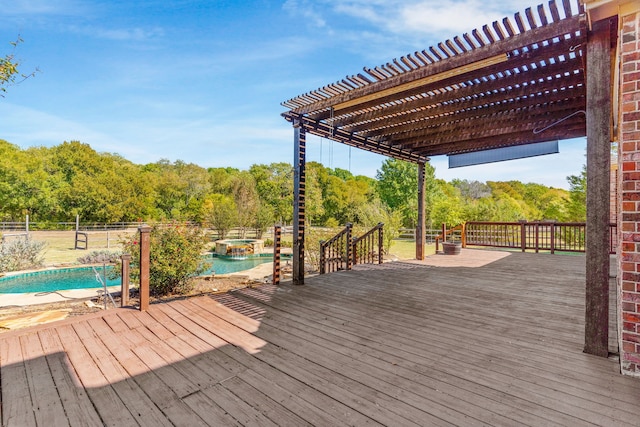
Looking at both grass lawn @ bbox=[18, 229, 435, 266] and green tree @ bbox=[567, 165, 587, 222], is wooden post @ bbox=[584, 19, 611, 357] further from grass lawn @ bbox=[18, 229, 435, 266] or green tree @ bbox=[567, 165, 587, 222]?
green tree @ bbox=[567, 165, 587, 222]

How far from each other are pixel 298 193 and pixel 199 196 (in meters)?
29.8

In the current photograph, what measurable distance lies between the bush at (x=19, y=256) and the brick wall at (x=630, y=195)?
14.8 metres

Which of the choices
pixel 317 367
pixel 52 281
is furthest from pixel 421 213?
pixel 52 281

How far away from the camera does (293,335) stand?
2.94m

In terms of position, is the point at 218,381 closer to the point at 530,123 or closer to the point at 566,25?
the point at 566,25

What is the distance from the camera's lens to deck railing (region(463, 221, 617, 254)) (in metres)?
9.23

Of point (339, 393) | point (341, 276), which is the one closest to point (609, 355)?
point (339, 393)

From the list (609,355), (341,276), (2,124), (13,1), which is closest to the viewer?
(609,355)

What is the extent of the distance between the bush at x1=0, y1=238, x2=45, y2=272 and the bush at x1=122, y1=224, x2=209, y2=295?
21.7 ft

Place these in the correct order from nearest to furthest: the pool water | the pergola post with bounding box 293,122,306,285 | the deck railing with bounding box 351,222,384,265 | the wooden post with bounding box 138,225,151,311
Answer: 1. the wooden post with bounding box 138,225,151,311
2. the pergola post with bounding box 293,122,306,285
3. the deck railing with bounding box 351,222,384,265
4. the pool water

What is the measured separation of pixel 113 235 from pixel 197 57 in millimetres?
15530

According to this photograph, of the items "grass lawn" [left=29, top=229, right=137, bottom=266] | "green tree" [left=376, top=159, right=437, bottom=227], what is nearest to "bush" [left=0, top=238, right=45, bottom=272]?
"grass lawn" [left=29, top=229, right=137, bottom=266]

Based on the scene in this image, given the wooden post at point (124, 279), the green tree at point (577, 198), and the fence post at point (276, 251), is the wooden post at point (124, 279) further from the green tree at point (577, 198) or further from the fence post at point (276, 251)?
the green tree at point (577, 198)

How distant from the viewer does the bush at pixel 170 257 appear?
6.77 metres
